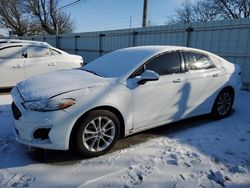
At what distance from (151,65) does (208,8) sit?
129 ft

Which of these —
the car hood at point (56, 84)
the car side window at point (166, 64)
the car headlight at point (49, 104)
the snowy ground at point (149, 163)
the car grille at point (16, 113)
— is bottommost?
the snowy ground at point (149, 163)

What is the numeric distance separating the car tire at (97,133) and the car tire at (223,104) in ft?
7.87

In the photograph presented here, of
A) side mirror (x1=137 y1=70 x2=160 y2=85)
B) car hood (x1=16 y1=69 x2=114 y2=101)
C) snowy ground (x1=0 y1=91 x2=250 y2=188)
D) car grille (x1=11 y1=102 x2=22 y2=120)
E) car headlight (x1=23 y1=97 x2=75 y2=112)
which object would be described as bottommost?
snowy ground (x1=0 y1=91 x2=250 y2=188)

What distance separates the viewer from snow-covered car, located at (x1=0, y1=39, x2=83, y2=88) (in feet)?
24.5

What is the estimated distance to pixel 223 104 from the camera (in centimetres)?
547

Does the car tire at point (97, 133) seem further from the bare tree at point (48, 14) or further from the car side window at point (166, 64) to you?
the bare tree at point (48, 14)

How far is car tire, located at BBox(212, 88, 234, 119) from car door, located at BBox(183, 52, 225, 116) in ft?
0.68

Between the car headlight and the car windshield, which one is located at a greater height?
the car windshield

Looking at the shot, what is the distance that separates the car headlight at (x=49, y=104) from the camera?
130 inches

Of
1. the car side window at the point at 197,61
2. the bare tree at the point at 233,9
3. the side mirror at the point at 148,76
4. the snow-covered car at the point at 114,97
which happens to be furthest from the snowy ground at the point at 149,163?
the bare tree at the point at 233,9

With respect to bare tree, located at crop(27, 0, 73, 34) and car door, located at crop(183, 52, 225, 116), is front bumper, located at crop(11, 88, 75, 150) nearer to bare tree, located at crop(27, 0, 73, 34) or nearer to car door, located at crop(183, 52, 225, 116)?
car door, located at crop(183, 52, 225, 116)

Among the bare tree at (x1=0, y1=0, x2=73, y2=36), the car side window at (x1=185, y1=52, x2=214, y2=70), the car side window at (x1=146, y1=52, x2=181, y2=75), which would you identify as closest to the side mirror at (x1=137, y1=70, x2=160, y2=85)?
the car side window at (x1=146, y1=52, x2=181, y2=75)

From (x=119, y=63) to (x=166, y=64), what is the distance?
75 cm

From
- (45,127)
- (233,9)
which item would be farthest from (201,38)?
(233,9)
